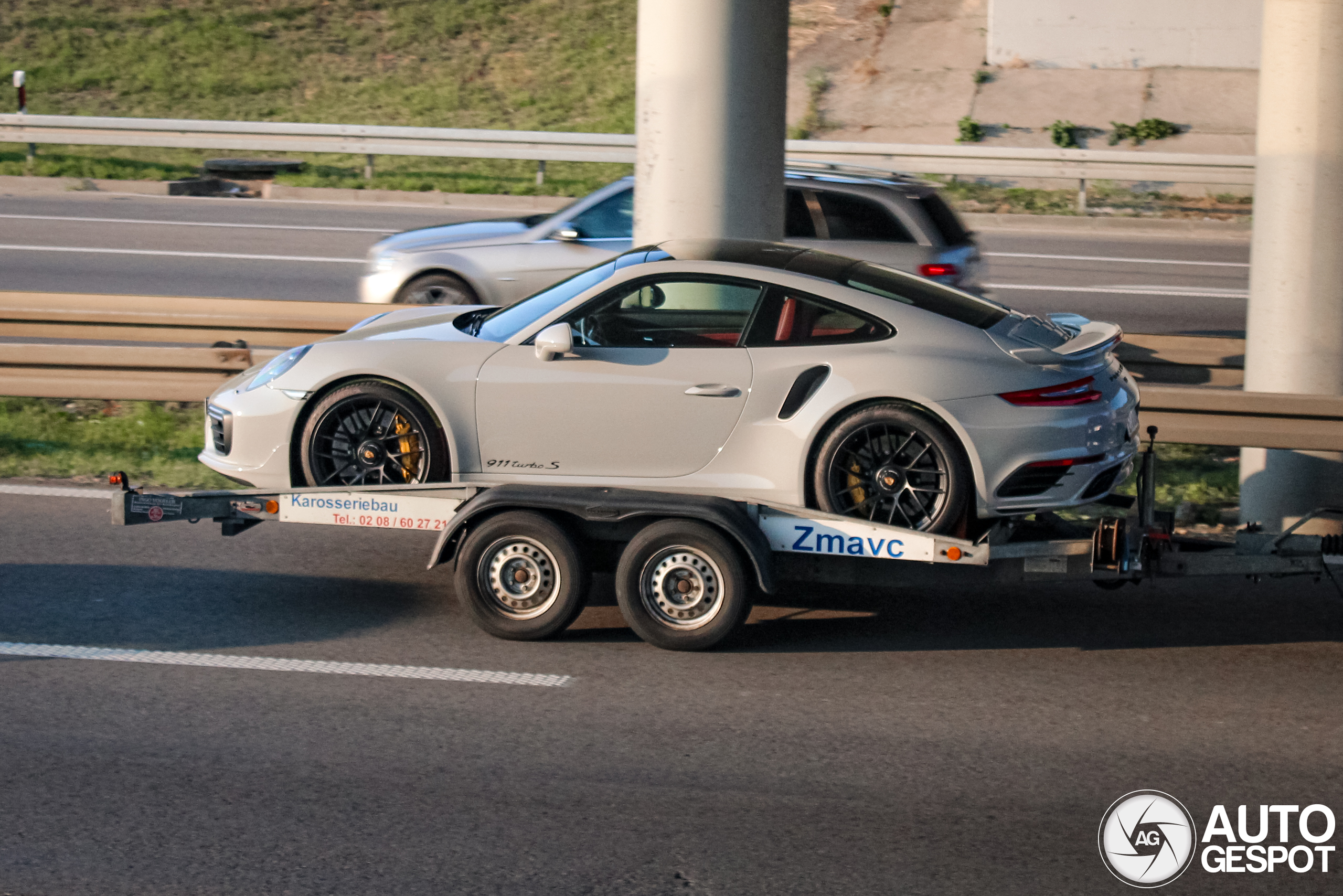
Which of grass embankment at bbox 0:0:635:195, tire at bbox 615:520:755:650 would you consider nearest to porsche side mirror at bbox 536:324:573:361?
tire at bbox 615:520:755:650

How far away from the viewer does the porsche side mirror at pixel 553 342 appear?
6301 millimetres

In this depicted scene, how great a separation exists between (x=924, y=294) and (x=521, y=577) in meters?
2.26

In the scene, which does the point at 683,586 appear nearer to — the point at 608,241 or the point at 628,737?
the point at 628,737

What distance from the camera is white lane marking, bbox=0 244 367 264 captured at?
1620cm

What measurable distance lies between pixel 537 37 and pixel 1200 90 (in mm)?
12033

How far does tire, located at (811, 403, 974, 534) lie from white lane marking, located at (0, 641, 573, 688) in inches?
56.3

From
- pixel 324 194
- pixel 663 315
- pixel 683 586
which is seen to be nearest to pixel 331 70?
pixel 324 194

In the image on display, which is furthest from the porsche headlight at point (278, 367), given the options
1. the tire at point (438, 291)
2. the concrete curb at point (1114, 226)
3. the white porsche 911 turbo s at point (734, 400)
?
the concrete curb at point (1114, 226)

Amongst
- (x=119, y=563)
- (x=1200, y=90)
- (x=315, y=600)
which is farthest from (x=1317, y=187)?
(x=1200, y=90)

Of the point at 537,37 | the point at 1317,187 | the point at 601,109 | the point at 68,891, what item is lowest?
the point at 68,891

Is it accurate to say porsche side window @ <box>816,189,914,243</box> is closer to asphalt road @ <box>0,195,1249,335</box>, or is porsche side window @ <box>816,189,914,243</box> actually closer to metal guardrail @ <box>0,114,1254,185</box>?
asphalt road @ <box>0,195,1249,335</box>

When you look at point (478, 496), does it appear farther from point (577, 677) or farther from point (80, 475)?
point (80, 475)

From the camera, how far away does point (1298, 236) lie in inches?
303

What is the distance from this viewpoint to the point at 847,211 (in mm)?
10617
